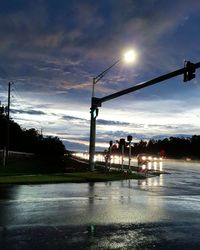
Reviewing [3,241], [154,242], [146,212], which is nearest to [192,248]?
[154,242]

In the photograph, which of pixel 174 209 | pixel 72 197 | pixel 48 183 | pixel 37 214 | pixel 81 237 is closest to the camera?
pixel 81 237

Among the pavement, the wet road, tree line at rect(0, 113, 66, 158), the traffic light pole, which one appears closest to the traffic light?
the traffic light pole

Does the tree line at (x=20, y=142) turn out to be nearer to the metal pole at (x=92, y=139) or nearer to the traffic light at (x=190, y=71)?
the metal pole at (x=92, y=139)

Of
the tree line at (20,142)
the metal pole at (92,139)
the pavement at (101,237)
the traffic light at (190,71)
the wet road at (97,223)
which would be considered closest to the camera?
the pavement at (101,237)

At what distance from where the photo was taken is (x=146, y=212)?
13.7 meters

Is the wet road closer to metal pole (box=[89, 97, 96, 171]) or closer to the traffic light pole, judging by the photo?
the traffic light pole

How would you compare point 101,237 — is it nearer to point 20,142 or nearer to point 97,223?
point 97,223

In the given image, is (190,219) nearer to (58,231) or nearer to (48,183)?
(58,231)

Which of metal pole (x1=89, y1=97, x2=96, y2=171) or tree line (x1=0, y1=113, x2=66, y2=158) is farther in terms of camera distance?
tree line (x1=0, y1=113, x2=66, y2=158)

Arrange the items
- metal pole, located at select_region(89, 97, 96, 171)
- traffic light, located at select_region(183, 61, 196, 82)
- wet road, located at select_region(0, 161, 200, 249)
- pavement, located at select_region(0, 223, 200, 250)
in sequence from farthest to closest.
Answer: metal pole, located at select_region(89, 97, 96, 171)
traffic light, located at select_region(183, 61, 196, 82)
wet road, located at select_region(0, 161, 200, 249)
pavement, located at select_region(0, 223, 200, 250)

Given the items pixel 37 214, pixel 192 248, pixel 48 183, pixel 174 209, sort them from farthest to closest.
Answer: pixel 48 183 → pixel 174 209 → pixel 37 214 → pixel 192 248

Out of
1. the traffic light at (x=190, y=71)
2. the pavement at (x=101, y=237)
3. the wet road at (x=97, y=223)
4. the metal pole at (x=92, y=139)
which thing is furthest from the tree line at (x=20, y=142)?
the pavement at (x=101, y=237)

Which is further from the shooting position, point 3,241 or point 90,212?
point 90,212

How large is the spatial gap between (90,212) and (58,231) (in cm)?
328
